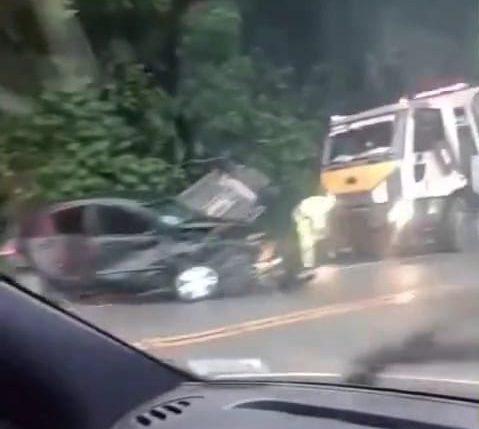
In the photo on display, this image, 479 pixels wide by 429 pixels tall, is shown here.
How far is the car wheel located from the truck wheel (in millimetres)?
696

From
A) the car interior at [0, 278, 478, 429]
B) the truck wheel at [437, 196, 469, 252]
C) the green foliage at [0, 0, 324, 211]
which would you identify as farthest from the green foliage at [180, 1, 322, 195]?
the car interior at [0, 278, 478, 429]

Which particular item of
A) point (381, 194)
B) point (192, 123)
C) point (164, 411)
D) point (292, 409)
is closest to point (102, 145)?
point (192, 123)

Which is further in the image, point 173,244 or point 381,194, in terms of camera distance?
point 173,244

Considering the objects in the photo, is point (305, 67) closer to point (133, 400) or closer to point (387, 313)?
point (387, 313)

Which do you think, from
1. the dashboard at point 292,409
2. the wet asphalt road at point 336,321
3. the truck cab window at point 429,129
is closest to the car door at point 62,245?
the wet asphalt road at point 336,321

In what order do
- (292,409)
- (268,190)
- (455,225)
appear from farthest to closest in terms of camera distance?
(268,190), (455,225), (292,409)

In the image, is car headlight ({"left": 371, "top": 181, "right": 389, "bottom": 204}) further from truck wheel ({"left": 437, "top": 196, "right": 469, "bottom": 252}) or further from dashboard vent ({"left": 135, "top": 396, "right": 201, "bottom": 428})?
dashboard vent ({"left": 135, "top": 396, "right": 201, "bottom": 428})

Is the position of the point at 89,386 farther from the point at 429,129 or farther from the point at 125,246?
the point at 429,129

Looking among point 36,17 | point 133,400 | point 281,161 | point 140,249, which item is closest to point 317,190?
point 281,161

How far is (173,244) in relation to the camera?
130 inches

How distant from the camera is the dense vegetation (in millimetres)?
2842

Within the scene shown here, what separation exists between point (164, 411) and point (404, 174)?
34.9 inches

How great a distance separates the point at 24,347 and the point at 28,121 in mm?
560

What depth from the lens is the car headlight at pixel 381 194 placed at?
9.90ft
